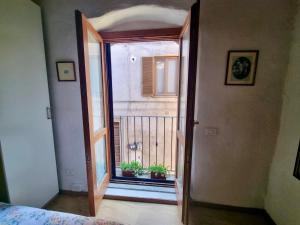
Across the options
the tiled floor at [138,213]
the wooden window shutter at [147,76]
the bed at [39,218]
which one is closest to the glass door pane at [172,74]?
the wooden window shutter at [147,76]

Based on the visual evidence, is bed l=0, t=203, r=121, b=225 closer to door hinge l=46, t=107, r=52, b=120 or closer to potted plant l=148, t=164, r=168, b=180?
door hinge l=46, t=107, r=52, b=120

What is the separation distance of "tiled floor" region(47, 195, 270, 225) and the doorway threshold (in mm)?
Answer: 52

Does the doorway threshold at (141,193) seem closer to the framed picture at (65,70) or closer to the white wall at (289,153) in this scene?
the white wall at (289,153)

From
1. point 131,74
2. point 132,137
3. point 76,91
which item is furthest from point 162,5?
point 132,137

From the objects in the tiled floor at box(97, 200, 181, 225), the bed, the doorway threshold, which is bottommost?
the tiled floor at box(97, 200, 181, 225)

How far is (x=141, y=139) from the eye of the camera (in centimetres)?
434

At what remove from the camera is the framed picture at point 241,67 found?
1490mm

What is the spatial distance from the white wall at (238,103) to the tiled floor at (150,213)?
0.45 ft

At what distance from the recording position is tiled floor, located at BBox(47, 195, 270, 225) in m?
1.63

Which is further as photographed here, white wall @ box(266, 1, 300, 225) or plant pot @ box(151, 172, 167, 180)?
plant pot @ box(151, 172, 167, 180)

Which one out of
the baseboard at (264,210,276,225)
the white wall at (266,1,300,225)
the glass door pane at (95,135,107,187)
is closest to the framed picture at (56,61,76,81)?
the glass door pane at (95,135,107,187)

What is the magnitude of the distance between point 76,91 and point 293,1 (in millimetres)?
2398

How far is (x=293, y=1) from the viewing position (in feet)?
4.46

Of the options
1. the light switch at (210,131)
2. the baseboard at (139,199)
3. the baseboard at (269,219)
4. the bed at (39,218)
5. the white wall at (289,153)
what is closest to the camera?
the bed at (39,218)
